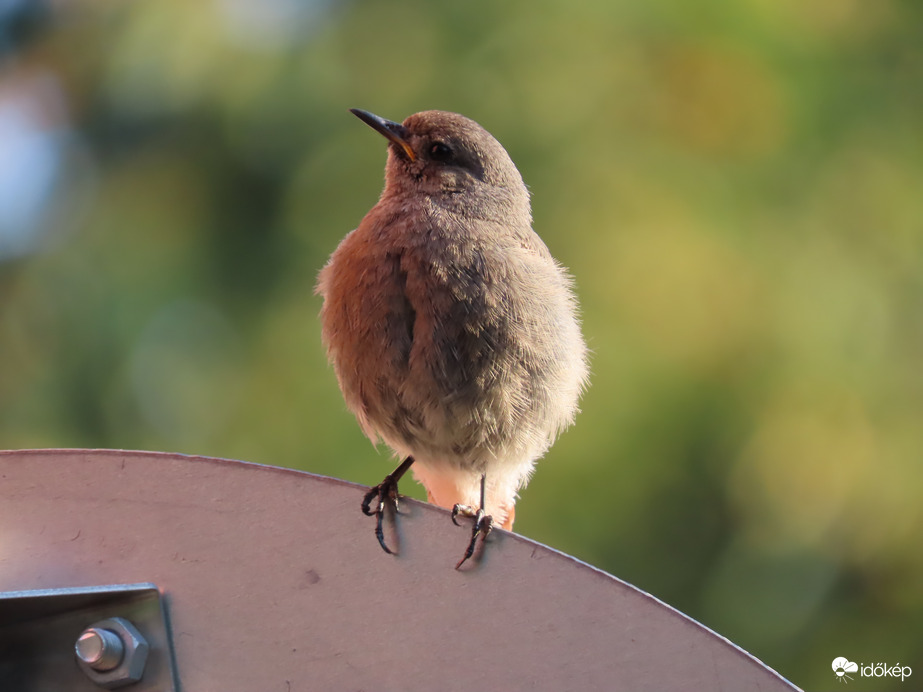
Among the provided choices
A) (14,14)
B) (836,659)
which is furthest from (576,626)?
(14,14)

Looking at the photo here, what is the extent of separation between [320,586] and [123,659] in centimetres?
39

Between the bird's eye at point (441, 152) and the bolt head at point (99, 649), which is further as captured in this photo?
the bird's eye at point (441, 152)

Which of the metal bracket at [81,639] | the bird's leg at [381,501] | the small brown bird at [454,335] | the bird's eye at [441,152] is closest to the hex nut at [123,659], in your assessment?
the metal bracket at [81,639]

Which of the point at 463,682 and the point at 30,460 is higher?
the point at 30,460

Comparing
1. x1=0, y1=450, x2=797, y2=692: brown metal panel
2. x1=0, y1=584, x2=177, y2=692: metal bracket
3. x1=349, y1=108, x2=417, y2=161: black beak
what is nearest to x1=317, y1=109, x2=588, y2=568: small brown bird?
x1=349, y1=108, x2=417, y2=161: black beak

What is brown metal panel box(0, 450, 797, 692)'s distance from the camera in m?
1.96

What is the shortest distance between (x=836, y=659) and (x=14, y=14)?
19.3ft

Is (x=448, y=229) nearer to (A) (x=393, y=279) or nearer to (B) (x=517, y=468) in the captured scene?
(A) (x=393, y=279)

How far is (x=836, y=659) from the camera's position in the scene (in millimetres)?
5258

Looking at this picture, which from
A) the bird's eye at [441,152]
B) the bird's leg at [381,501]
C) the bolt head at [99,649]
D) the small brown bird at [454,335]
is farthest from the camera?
the bird's eye at [441,152]

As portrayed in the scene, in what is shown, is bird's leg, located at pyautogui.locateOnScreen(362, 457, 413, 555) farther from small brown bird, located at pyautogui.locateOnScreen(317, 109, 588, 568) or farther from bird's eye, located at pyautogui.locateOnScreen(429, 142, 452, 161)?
bird's eye, located at pyautogui.locateOnScreen(429, 142, 452, 161)

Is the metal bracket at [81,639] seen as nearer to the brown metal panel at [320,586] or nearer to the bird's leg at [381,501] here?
the brown metal panel at [320,586]

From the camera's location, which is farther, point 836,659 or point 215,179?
point 215,179

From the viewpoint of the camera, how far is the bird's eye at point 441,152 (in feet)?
13.1
